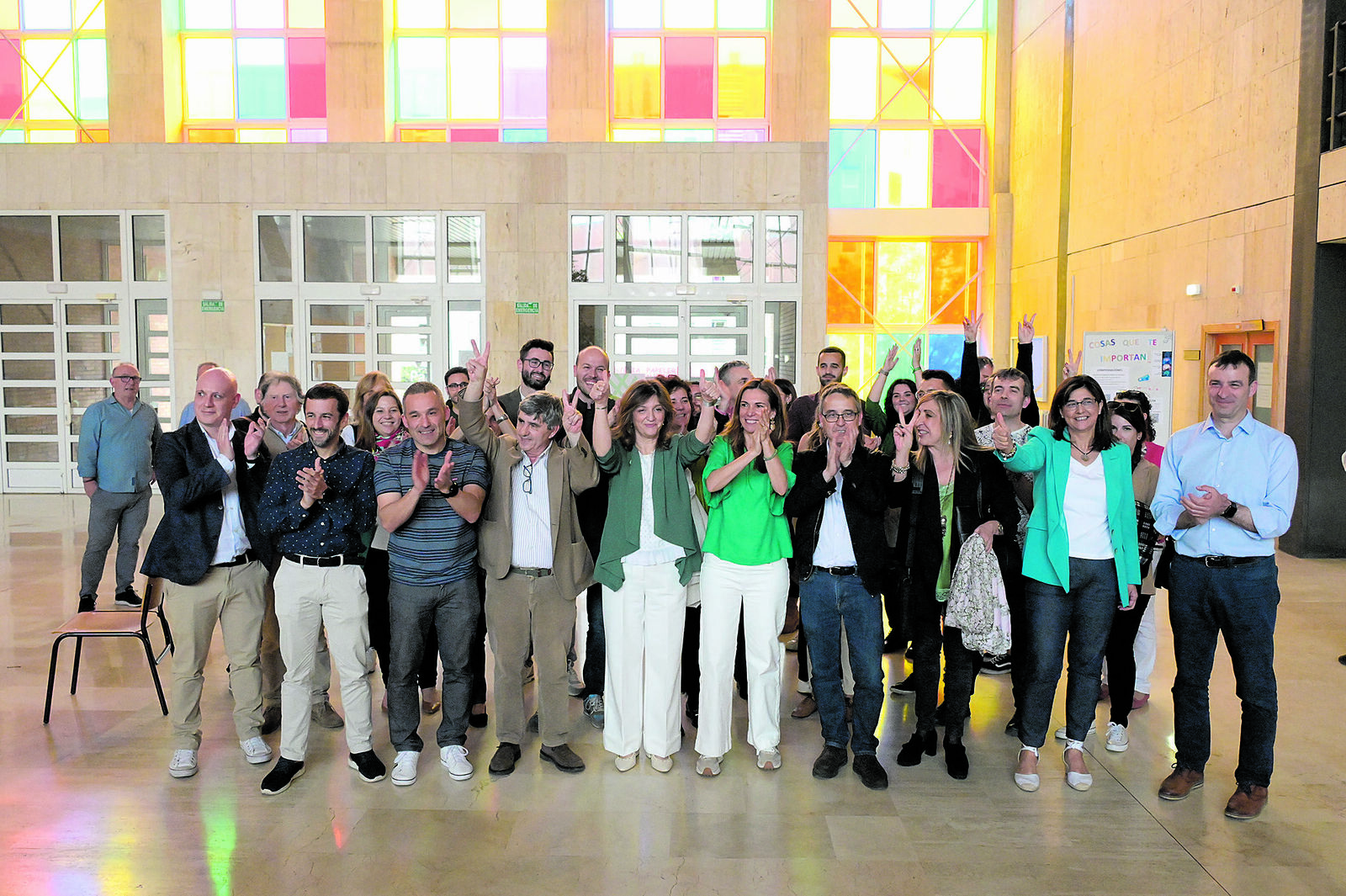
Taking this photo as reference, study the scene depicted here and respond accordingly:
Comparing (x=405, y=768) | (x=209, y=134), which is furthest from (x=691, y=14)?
(x=405, y=768)

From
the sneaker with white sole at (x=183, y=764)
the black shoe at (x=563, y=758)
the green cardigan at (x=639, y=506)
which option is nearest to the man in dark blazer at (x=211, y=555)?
the sneaker with white sole at (x=183, y=764)

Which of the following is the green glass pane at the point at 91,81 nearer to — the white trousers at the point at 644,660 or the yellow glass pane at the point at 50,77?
the yellow glass pane at the point at 50,77

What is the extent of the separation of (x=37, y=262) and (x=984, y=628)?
16318 mm

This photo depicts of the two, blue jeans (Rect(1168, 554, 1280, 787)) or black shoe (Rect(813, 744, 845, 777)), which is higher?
blue jeans (Rect(1168, 554, 1280, 787))

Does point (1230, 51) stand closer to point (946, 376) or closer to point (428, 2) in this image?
point (946, 376)

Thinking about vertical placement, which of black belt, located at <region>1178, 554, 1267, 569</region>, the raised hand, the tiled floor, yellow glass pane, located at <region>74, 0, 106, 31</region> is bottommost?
the tiled floor

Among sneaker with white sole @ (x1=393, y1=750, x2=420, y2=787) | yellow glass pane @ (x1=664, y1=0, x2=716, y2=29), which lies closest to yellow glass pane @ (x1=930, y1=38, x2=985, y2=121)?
yellow glass pane @ (x1=664, y1=0, x2=716, y2=29)

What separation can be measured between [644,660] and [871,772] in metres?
1.24

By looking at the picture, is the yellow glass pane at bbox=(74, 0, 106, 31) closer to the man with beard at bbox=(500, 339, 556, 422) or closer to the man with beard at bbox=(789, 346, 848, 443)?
the man with beard at bbox=(500, 339, 556, 422)

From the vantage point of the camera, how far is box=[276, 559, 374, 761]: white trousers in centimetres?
450

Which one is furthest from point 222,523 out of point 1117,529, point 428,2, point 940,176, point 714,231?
point 940,176

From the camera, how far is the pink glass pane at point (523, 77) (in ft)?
60.4

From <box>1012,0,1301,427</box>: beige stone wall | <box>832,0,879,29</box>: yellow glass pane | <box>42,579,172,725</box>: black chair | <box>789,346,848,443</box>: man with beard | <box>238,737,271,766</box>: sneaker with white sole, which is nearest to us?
<box>238,737,271,766</box>: sneaker with white sole

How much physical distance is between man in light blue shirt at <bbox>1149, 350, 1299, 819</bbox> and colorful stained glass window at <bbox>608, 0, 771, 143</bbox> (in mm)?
15259
